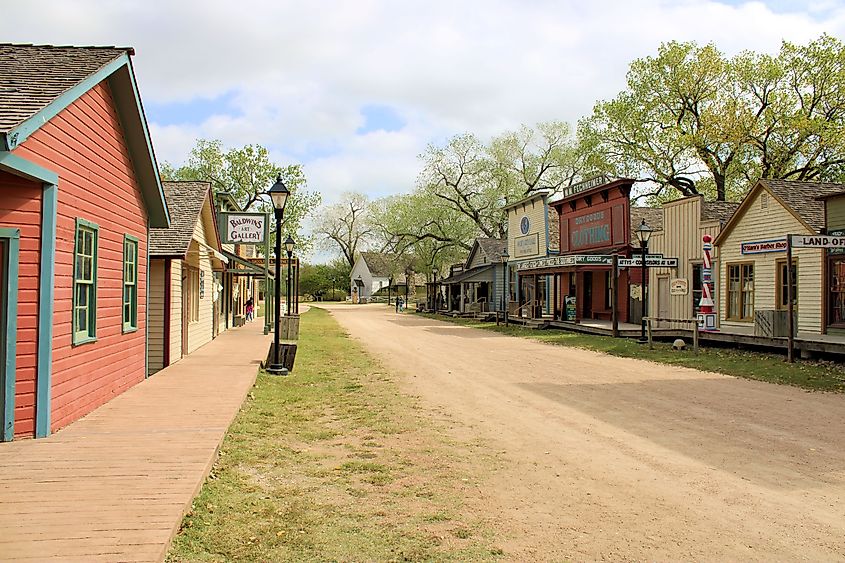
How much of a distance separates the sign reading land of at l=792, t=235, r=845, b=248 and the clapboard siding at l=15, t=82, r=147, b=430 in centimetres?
1365

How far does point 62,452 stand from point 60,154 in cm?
323

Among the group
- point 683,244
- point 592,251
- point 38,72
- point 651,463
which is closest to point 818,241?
point 683,244

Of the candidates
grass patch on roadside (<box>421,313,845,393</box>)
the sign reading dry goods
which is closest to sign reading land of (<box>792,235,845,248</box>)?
the sign reading dry goods

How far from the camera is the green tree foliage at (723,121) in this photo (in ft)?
125

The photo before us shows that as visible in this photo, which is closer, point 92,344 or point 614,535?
point 614,535

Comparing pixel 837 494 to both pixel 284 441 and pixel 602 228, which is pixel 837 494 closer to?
pixel 284 441

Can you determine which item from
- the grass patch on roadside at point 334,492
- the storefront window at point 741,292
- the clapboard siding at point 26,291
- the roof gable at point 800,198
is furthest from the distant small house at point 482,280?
the clapboard siding at point 26,291

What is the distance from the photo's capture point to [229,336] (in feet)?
84.6

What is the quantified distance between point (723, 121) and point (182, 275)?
28.8 meters

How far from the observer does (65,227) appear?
851 cm

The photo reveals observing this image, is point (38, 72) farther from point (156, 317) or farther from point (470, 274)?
point (470, 274)

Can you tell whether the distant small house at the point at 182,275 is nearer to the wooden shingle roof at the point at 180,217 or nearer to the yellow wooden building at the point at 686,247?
the wooden shingle roof at the point at 180,217

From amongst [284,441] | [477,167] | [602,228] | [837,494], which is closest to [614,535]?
[837,494]

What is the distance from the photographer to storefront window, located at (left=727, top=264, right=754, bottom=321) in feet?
75.0
